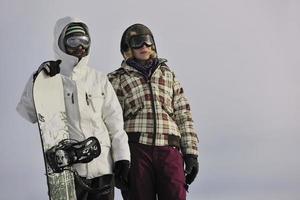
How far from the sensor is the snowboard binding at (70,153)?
5273mm

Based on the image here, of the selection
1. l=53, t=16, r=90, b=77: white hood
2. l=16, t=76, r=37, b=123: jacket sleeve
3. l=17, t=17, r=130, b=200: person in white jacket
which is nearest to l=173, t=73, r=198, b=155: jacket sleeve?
l=17, t=17, r=130, b=200: person in white jacket

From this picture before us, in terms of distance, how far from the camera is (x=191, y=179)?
21.5ft

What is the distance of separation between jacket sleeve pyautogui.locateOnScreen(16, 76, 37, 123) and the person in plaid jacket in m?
1.07

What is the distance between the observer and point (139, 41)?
21.7 ft

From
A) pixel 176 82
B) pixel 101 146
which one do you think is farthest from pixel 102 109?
pixel 176 82

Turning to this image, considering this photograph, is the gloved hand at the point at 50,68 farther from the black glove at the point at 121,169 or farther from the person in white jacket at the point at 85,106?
the black glove at the point at 121,169

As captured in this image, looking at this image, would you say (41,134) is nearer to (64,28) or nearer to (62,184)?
(62,184)

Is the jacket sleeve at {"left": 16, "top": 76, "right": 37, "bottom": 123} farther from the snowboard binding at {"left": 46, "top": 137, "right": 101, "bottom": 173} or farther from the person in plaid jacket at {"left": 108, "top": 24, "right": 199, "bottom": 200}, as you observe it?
the person in plaid jacket at {"left": 108, "top": 24, "right": 199, "bottom": 200}

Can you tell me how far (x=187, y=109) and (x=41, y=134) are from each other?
1.83 metres

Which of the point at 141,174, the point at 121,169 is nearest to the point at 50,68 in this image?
the point at 121,169

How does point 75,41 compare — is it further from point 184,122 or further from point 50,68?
point 184,122

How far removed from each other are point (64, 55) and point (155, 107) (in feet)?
3.76

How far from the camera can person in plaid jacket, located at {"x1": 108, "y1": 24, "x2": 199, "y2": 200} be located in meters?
6.09

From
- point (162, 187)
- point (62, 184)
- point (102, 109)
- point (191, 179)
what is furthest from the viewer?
point (191, 179)
